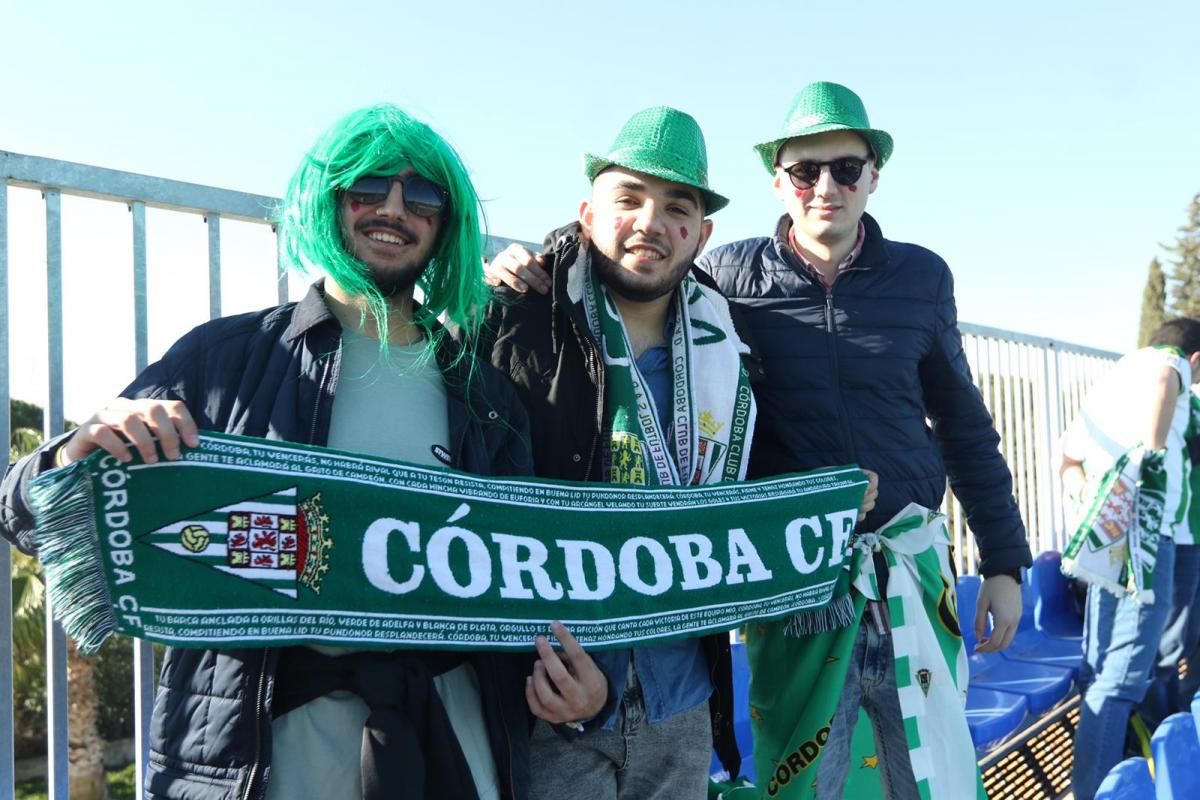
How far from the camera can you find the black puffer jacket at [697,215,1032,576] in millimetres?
2658

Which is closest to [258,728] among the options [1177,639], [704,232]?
[704,232]

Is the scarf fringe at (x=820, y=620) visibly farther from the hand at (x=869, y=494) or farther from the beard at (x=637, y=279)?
the beard at (x=637, y=279)


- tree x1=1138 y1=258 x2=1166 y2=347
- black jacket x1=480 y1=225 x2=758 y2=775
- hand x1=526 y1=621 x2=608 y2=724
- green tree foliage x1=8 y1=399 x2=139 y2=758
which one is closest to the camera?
hand x1=526 y1=621 x2=608 y2=724

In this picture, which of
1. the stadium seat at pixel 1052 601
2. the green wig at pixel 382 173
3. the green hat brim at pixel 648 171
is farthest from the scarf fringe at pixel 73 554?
the stadium seat at pixel 1052 601

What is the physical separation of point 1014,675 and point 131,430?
15.9 feet

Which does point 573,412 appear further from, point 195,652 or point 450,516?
point 195,652

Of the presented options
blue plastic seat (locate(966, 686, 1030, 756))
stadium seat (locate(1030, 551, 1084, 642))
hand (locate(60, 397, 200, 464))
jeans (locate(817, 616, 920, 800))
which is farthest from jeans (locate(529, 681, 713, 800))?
stadium seat (locate(1030, 551, 1084, 642))

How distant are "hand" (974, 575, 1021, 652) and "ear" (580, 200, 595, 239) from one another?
5.21 feet

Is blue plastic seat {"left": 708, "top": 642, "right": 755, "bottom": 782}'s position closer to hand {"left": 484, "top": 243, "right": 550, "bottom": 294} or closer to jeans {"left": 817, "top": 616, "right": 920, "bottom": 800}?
jeans {"left": 817, "top": 616, "right": 920, "bottom": 800}

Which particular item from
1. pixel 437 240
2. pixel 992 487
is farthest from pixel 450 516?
pixel 992 487

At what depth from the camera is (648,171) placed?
231cm

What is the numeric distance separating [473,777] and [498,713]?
124 mm

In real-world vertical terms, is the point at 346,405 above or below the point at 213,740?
above

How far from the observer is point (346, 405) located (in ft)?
6.28
